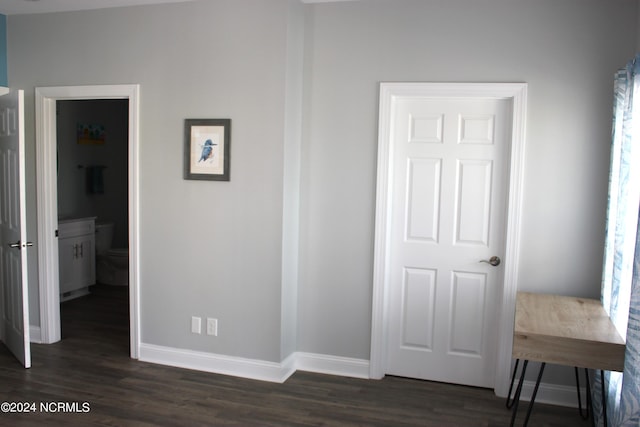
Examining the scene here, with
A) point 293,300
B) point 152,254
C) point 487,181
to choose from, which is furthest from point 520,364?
point 152,254

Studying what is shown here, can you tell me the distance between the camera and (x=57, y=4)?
13.7ft

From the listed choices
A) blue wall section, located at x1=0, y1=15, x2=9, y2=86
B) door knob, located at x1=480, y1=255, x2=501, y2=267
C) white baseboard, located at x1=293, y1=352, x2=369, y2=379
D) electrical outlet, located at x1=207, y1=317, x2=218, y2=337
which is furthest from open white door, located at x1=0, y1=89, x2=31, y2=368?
door knob, located at x1=480, y1=255, x2=501, y2=267

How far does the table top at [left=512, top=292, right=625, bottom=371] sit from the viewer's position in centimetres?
262

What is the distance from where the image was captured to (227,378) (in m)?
4.00

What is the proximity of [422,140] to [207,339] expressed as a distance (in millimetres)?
2116

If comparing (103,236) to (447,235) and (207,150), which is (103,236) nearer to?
(207,150)

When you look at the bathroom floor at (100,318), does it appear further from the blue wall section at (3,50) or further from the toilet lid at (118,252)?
the blue wall section at (3,50)

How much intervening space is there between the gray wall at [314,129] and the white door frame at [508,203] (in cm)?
7

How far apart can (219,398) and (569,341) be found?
2.17 m

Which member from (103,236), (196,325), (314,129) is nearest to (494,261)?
(314,129)

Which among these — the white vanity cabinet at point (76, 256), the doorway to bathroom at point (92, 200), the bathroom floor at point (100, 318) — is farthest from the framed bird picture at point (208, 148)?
the white vanity cabinet at point (76, 256)

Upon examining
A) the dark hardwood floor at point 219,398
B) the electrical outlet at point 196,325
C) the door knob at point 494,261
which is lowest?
the dark hardwood floor at point 219,398

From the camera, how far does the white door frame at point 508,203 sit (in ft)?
12.0

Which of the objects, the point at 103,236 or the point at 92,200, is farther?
the point at 92,200
